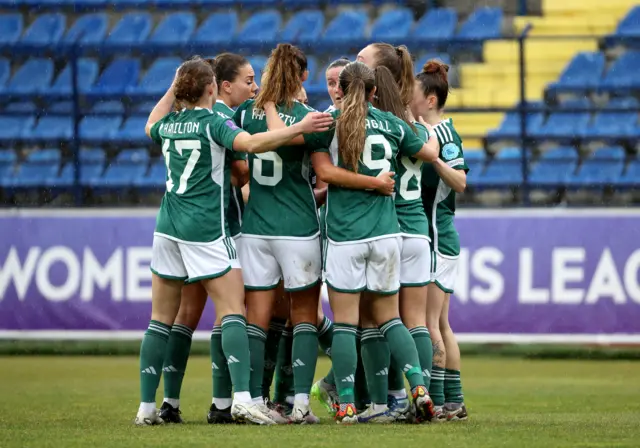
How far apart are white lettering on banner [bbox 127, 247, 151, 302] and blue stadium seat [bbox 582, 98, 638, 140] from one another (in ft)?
16.2

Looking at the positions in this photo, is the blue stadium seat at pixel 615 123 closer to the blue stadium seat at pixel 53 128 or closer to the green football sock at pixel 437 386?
the blue stadium seat at pixel 53 128

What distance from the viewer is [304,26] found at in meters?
14.6

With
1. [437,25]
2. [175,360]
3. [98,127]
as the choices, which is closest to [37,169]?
[98,127]

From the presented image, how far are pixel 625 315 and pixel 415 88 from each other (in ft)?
16.4

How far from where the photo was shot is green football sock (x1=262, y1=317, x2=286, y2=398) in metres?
7.22

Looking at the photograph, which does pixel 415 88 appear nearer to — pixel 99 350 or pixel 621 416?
pixel 621 416

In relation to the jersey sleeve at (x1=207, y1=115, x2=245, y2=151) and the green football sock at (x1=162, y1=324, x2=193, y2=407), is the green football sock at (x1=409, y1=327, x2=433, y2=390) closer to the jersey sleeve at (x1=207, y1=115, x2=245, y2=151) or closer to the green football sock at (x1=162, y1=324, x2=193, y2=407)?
the green football sock at (x1=162, y1=324, x2=193, y2=407)

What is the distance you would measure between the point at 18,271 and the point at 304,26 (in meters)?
4.88

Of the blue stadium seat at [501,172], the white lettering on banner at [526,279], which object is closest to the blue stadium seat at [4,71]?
the blue stadium seat at [501,172]

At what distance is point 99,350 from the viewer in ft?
41.1

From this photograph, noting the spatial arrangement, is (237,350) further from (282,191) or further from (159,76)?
(159,76)

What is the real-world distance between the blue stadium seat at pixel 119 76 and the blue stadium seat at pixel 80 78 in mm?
100

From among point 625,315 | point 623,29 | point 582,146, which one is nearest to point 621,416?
point 625,315

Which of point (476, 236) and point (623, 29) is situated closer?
point (476, 236)
